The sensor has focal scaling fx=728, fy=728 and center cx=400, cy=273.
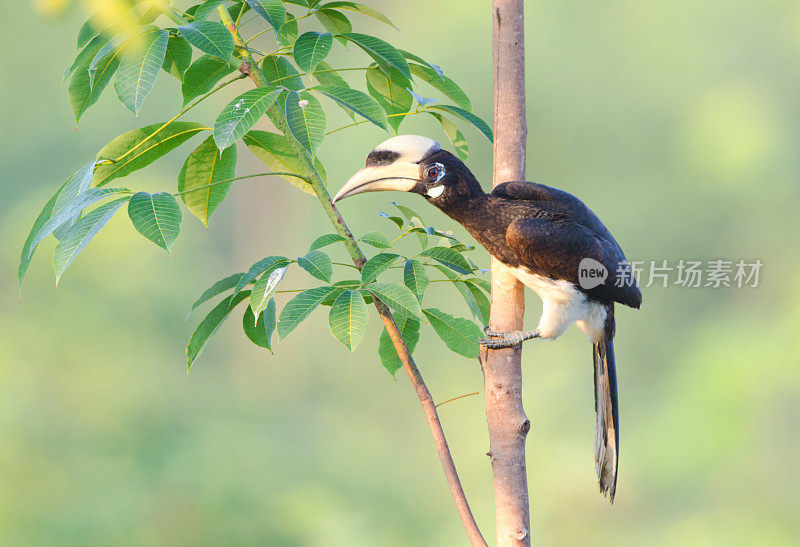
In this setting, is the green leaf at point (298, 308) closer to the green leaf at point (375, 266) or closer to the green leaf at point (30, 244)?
the green leaf at point (375, 266)

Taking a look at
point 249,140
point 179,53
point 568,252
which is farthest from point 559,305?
point 179,53

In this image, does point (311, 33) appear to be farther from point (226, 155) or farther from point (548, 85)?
point (548, 85)

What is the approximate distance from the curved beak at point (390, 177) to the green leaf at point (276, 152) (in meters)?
0.06

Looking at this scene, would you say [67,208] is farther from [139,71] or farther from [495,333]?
[495,333]

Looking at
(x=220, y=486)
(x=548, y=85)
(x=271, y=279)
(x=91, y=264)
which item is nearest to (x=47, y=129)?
(x=91, y=264)

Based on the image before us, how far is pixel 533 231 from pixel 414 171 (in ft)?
0.51

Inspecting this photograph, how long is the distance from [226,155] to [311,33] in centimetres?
18

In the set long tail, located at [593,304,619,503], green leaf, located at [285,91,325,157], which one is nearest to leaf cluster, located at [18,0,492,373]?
green leaf, located at [285,91,325,157]

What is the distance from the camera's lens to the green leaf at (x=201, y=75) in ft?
2.39

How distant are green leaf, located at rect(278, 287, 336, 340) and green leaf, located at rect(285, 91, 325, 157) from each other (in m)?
0.13

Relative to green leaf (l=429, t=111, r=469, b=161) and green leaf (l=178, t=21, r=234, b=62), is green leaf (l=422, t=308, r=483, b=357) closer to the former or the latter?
green leaf (l=429, t=111, r=469, b=161)

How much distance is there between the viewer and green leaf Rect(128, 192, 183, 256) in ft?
1.96

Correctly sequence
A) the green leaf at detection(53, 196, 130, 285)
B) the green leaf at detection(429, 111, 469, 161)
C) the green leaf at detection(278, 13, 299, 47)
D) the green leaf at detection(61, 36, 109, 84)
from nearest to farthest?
the green leaf at detection(53, 196, 130, 285) → the green leaf at detection(61, 36, 109, 84) → the green leaf at detection(278, 13, 299, 47) → the green leaf at detection(429, 111, 469, 161)

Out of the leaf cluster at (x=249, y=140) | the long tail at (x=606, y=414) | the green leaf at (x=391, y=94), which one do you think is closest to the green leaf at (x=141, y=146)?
the leaf cluster at (x=249, y=140)
